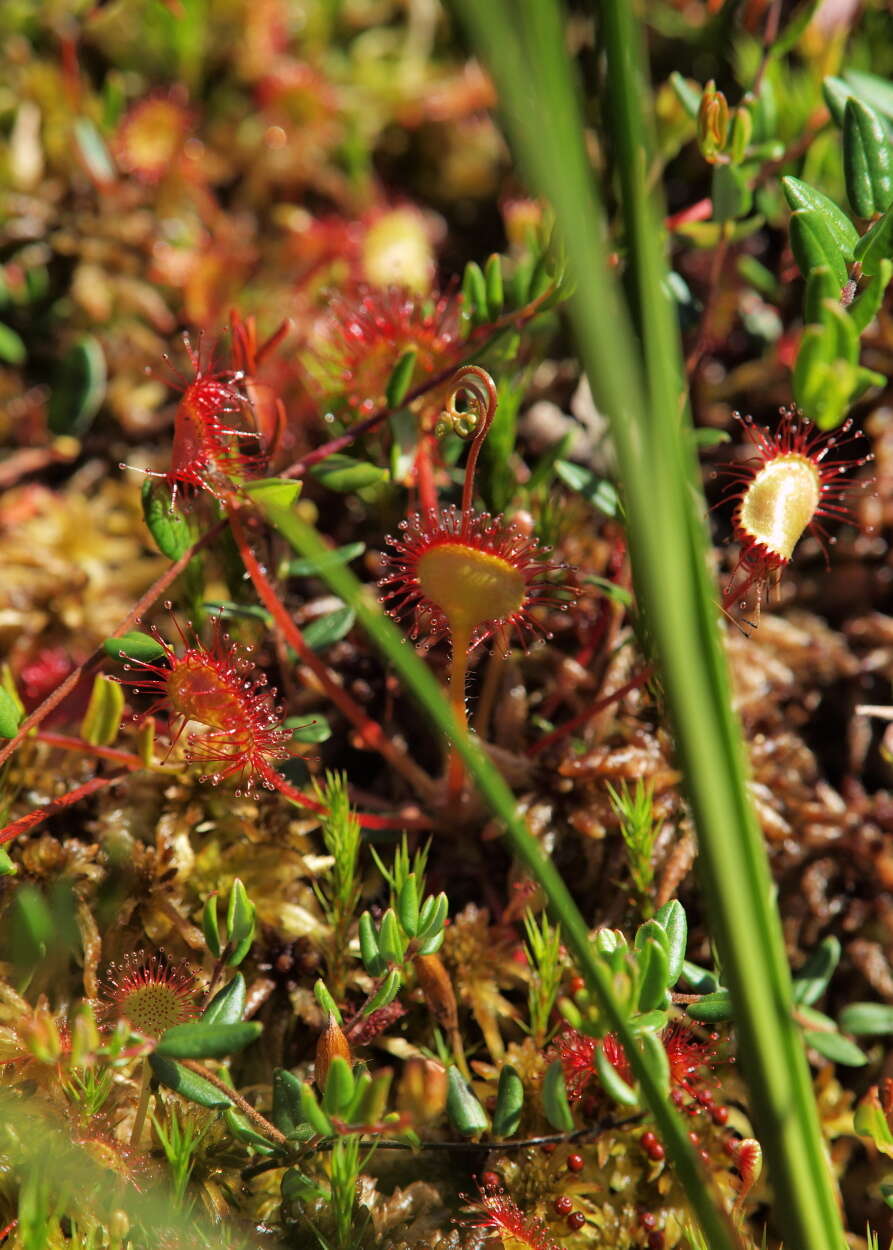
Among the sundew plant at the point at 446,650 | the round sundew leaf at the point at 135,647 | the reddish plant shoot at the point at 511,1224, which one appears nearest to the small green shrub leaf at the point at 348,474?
the sundew plant at the point at 446,650

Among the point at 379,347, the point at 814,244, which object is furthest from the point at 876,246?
the point at 379,347

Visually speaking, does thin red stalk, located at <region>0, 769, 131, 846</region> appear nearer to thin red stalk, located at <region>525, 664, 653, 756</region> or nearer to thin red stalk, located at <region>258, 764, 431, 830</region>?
thin red stalk, located at <region>258, 764, 431, 830</region>

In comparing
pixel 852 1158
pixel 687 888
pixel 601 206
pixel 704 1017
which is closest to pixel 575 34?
pixel 601 206

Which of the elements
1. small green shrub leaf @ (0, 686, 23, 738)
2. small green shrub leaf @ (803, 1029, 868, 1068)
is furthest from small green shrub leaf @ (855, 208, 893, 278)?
small green shrub leaf @ (0, 686, 23, 738)

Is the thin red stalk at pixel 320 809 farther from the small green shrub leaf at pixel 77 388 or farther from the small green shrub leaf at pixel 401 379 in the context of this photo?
the small green shrub leaf at pixel 77 388

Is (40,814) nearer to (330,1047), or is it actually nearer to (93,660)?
(93,660)
